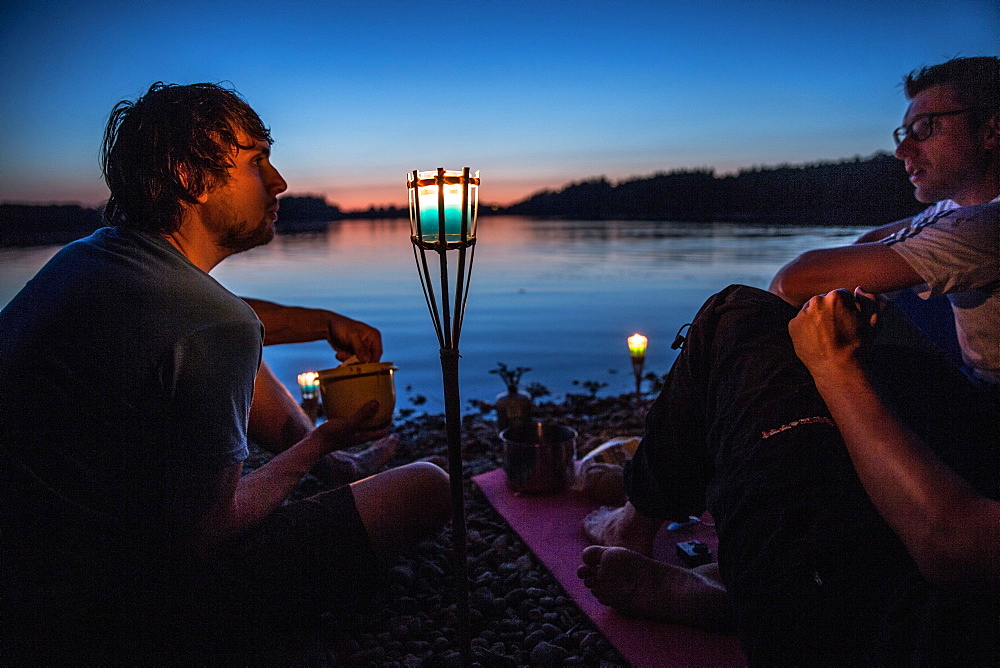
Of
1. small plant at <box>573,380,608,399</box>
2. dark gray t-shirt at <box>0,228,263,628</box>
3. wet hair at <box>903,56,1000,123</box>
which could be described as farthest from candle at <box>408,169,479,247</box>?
small plant at <box>573,380,608,399</box>

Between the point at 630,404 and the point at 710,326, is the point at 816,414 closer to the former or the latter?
the point at 710,326

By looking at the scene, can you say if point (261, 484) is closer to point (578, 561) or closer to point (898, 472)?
point (578, 561)

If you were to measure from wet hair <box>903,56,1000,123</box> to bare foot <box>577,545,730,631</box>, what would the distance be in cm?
198

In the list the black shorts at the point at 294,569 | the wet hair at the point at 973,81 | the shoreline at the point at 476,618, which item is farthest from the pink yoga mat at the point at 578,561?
the wet hair at the point at 973,81

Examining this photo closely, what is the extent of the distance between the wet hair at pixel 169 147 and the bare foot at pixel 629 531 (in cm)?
185

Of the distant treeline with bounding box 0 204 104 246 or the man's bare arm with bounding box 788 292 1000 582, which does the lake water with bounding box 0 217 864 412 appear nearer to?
the distant treeline with bounding box 0 204 104 246

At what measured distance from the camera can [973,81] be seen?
2145 mm

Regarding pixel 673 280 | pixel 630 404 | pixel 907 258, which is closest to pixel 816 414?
pixel 907 258

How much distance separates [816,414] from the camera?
4.27 feet

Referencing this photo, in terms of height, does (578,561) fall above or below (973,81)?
below

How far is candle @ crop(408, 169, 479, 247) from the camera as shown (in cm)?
151

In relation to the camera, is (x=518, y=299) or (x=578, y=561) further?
(x=518, y=299)

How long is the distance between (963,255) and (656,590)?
1.48m

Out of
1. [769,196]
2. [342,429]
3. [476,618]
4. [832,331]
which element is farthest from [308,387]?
[769,196]
